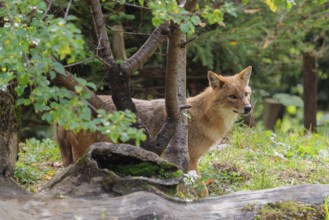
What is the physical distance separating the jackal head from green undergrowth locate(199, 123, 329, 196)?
2.01 feet

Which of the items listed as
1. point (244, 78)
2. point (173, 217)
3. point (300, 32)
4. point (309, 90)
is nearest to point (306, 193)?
point (173, 217)

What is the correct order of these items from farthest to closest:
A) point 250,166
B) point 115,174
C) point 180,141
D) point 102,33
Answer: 1. point 250,166
2. point 180,141
3. point 102,33
4. point 115,174

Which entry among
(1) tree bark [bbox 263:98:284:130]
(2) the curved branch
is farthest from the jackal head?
(1) tree bark [bbox 263:98:284:130]

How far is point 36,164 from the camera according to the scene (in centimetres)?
771

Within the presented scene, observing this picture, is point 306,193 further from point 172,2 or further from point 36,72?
point 36,72

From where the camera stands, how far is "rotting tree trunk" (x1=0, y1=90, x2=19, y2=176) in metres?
5.45

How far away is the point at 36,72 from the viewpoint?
4035 millimetres

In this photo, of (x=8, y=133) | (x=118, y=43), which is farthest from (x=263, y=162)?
(x=8, y=133)

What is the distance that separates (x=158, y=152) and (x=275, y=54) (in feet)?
20.9

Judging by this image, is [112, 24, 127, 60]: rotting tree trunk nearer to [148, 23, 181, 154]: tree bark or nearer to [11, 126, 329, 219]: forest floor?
[11, 126, 329, 219]: forest floor

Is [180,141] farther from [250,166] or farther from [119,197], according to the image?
[119,197]

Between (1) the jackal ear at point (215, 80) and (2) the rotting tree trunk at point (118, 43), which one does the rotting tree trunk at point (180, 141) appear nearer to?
(2) the rotting tree trunk at point (118, 43)

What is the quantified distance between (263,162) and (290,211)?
2724 millimetres

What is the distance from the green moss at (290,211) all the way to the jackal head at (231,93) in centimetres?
313
